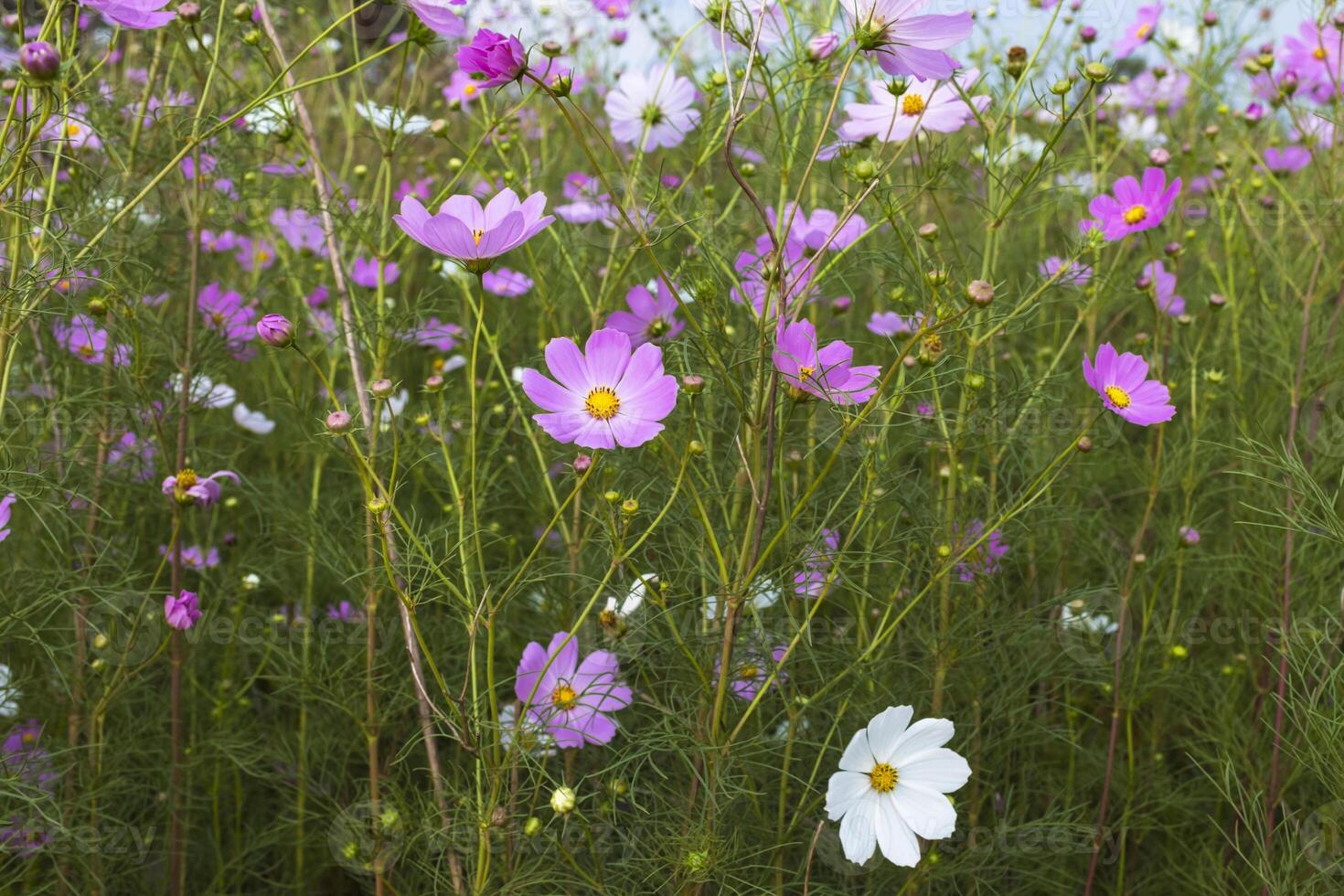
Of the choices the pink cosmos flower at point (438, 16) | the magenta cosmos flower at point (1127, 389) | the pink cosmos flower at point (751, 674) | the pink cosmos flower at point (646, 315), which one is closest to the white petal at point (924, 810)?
the pink cosmos flower at point (751, 674)

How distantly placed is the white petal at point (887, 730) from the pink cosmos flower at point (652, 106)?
0.76 meters

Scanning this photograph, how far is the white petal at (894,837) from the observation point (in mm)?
847

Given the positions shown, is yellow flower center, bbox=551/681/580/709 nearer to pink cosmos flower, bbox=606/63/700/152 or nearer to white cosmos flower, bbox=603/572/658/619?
white cosmos flower, bbox=603/572/658/619

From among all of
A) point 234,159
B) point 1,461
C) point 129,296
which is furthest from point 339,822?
point 234,159

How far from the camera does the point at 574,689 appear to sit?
1026 mm

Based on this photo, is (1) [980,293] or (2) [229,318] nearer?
(1) [980,293]

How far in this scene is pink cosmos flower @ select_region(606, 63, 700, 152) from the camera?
1312mm

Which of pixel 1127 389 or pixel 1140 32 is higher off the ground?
pixel 1140 32

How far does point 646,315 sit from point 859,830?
59cm

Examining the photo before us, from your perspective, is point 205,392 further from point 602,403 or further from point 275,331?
point 602,403

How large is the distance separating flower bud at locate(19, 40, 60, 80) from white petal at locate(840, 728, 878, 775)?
2.51 feet

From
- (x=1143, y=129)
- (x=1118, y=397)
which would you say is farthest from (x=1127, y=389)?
(x=1143, y=129)

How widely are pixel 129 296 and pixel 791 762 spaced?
95 cm

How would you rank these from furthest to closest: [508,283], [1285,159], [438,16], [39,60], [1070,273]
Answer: [1285,159] < [508,283] < [1070,273] < [438,16] < [39,60]
